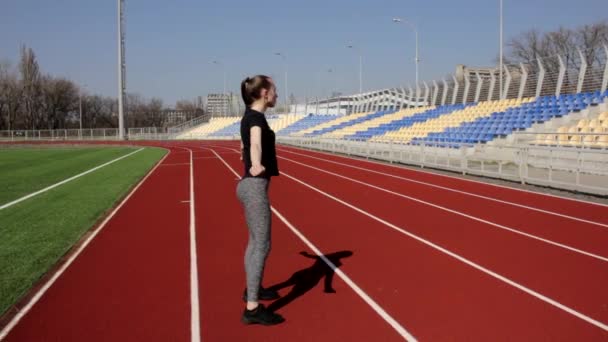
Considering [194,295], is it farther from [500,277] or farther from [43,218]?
[43,218]

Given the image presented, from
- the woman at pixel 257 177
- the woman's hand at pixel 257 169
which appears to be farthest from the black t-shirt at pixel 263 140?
the woman's hand at pixel 257 169

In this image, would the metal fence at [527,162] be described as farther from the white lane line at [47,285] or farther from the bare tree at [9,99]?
the bare tree at [9,99]

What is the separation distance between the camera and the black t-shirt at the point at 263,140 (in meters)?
4.17

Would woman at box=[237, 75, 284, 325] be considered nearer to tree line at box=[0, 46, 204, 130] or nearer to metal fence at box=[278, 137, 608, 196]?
metal fence at box=[278, 137, 608, 196]

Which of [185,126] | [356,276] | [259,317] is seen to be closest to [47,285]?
[259,317]

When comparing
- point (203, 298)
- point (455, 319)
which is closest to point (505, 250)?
point (455, 319)

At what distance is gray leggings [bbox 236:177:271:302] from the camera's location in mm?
4195

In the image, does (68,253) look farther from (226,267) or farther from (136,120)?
(136,120)

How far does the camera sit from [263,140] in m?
4.16

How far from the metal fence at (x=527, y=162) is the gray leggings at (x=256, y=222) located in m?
10.3

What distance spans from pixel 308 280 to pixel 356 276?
56 cm

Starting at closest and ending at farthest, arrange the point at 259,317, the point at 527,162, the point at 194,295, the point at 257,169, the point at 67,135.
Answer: the point at 257,169, the point at 259,317, the point at 194,295, the point at 527,162, the point at 67,135

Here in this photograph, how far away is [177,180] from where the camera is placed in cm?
1758

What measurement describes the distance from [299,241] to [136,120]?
10759cm
